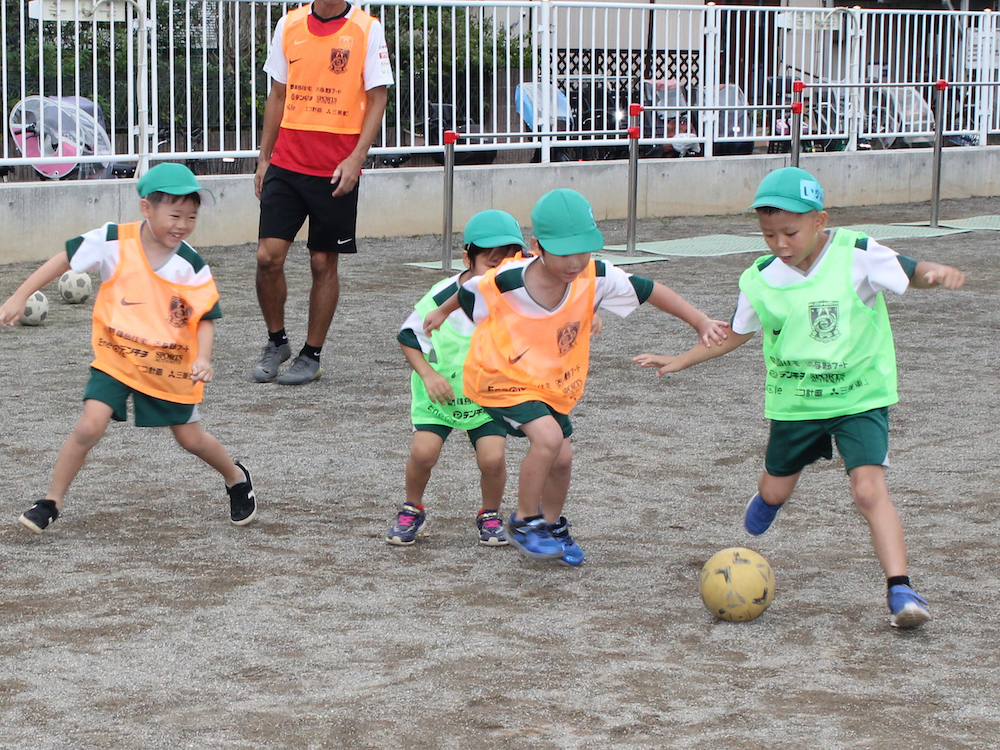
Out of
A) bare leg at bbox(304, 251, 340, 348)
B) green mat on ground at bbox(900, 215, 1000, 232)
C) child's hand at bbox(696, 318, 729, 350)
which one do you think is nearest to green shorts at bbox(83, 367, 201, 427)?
child's hand at bbox(696, 318, 729, 350)

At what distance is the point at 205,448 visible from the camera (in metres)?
5.37

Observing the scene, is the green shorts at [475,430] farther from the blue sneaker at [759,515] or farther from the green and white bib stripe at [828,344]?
the green and white bib stripe at [828,344]

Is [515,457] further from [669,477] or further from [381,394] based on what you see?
[381,394]

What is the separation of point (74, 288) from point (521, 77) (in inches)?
253

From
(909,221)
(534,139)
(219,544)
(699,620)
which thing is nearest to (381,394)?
(219,544)

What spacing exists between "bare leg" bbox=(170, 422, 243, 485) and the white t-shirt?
1925mm

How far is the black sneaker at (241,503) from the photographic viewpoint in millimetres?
5359

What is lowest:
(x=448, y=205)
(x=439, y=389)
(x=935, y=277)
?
(x=439, y=389)

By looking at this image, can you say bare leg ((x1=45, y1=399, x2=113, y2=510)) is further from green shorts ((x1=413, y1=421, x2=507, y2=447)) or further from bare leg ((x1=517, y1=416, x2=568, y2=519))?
bare leg ((x1=517, y1=416, x2=568, y2=519))

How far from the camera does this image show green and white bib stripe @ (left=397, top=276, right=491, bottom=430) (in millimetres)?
5094

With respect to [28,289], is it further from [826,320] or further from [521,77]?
[521,77]

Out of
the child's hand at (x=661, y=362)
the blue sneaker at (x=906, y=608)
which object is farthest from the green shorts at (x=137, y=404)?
the blue sneaker at (x=906, y=608)

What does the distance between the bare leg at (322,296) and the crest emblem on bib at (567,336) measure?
3339 mm

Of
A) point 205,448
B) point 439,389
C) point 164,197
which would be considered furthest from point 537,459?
point 164,197
